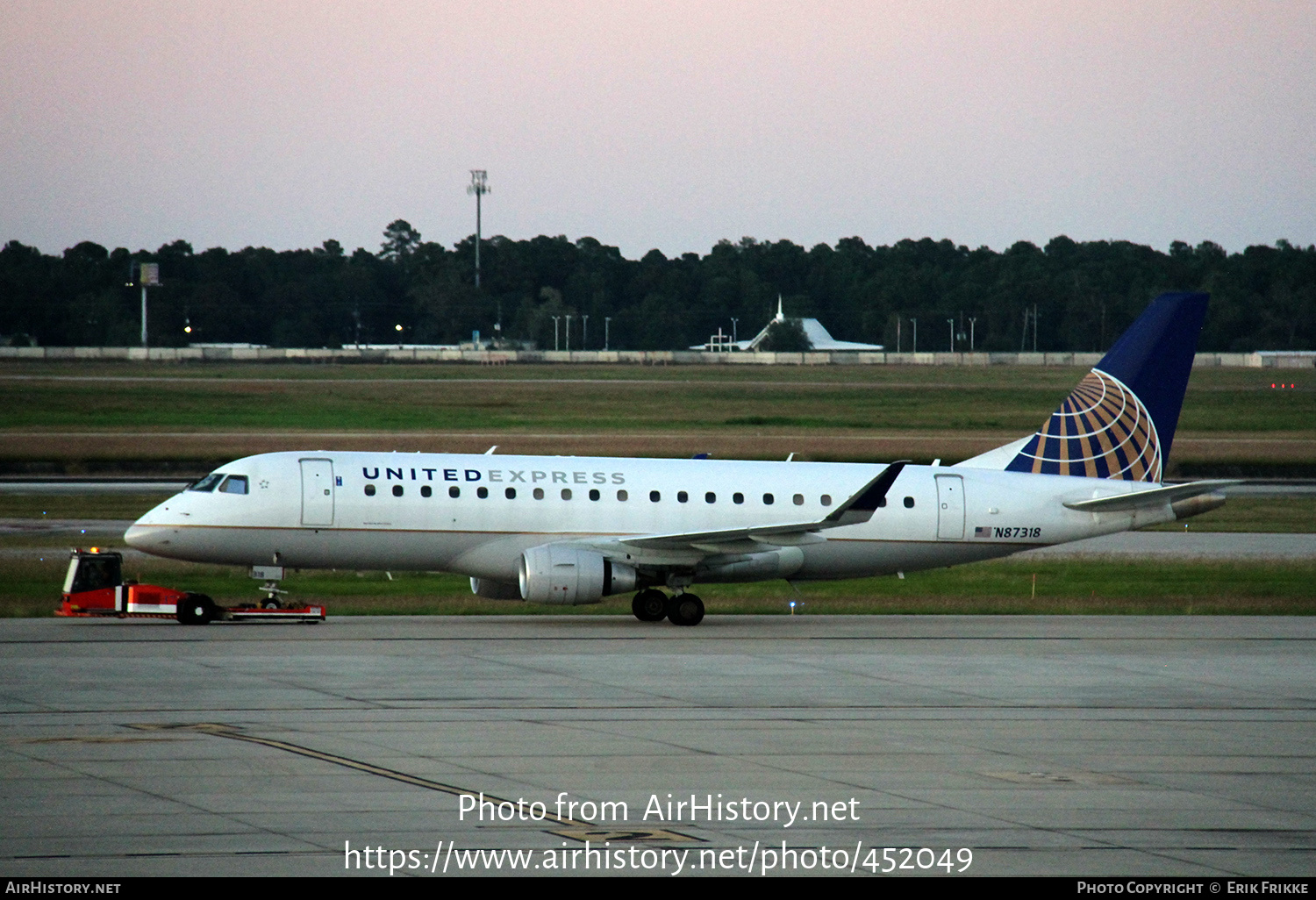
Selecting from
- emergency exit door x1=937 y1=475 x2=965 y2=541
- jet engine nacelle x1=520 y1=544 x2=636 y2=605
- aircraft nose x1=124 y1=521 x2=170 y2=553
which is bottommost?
jet engine nacelle x1=520 y1=544 x2=636 y2=605

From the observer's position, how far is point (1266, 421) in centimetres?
10275

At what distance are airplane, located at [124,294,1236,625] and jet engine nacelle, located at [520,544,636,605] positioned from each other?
0.03m

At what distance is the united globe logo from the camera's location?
33.5 metres

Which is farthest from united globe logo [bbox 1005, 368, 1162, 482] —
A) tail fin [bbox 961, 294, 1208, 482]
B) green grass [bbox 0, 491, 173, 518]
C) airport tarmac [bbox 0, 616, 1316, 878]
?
green grass [bbox 0, 491, 173, 518]

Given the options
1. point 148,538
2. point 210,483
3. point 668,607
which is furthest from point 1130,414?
point 148,538

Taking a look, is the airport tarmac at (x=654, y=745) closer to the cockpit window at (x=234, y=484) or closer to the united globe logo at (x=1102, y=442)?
the cockpit window at (x=234, y=484)

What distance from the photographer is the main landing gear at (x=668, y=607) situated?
30.3m

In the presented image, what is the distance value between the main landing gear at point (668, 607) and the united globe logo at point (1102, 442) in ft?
27.3

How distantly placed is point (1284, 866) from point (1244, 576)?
2761 cm

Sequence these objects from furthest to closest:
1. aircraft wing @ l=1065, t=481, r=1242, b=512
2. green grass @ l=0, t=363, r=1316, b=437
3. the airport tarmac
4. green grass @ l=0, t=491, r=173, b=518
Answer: green grass @ l=0, t=363, r=1316, b=437
green grass @ l=0, t=491, r=173, b=518
aircraft wing @ l=1065, t=481, r=1242, b=512
the airport tarmac

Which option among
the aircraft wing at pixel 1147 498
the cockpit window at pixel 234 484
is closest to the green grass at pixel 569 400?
the aircraft wing at pixel 1147 498

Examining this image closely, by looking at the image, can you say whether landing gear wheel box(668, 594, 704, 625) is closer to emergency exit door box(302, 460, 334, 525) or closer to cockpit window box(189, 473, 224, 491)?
emergency exit door box(302, 460, 334, 525)

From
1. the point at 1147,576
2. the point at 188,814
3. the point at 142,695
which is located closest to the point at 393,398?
the point at 1147,576
